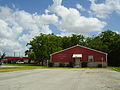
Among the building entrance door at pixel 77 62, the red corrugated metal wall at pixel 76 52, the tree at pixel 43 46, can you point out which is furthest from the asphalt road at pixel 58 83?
the tree at pixel 43 46

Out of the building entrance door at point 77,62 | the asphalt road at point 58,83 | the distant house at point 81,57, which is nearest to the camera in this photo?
the asphalt road at point 58,83

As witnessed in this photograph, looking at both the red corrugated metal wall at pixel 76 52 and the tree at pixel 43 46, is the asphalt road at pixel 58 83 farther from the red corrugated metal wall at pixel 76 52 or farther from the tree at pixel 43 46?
the tree at pixel 43 46

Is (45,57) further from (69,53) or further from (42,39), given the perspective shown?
(69,53)

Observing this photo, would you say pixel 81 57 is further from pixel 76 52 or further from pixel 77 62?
pixel 76 52

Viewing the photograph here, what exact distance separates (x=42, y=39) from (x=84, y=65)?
2202 centimetres

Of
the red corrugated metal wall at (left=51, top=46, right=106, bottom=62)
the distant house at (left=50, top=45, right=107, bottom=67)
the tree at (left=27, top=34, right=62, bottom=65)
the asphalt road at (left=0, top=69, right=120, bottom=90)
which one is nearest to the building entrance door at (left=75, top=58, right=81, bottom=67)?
the distant house at (left=50, top=45, right=107, bottom=67)

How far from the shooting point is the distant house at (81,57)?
4809cm

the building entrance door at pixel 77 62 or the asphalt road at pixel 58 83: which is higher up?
the building entrance door at pixel 77 62

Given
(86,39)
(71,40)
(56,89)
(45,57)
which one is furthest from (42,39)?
(56,89)

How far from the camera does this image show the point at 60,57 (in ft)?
165

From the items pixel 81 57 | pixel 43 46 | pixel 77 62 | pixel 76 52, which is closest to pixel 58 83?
pixel 81 57

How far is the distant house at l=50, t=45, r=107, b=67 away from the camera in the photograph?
158 feet

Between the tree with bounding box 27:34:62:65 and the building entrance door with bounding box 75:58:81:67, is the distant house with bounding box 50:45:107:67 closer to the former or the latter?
the building entrance door with bounding box 75:58:81:67

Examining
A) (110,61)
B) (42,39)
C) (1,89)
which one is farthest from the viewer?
(42,39)
